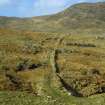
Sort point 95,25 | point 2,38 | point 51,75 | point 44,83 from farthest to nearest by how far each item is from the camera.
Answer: point 95,25 → point 2,38 → point 51,75 → point 44,83

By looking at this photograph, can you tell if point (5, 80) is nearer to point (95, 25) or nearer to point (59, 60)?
point (59, 60)

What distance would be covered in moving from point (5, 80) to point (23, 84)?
2503 millimetres

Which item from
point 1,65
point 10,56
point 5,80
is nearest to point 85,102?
point 5,80

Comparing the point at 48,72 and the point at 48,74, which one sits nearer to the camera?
the point at 48,74

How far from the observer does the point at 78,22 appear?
630 feet

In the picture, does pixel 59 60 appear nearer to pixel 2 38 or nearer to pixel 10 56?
pixel 10 56

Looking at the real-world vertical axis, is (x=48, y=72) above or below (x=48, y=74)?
above

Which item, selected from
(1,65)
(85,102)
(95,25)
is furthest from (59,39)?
(95,25)

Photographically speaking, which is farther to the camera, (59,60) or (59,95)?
(59,60)

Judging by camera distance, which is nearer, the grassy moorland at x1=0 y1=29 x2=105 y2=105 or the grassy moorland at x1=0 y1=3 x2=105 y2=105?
the grassy moorland at x1=0 y1=29 x2=105 y2=105

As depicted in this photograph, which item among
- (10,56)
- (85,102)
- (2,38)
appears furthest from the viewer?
(2,38)

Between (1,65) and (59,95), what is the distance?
47.7 ft

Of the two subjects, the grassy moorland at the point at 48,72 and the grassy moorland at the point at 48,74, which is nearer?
the grassy moorland at the point at 48,74

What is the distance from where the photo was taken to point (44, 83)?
184 ft
